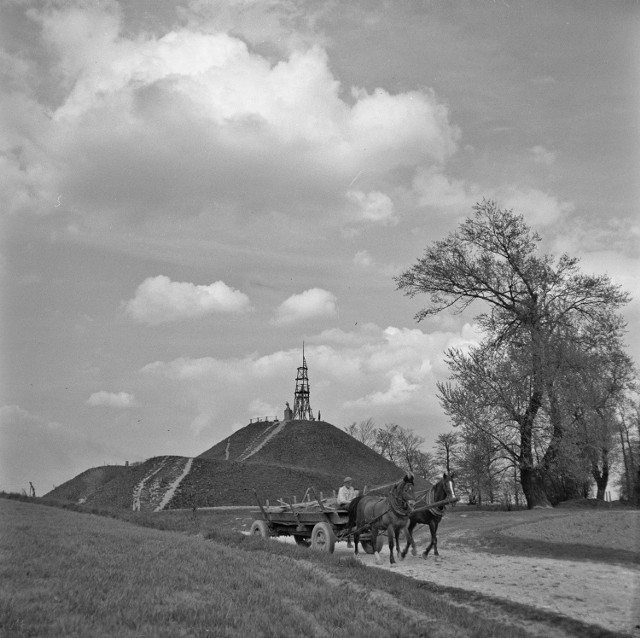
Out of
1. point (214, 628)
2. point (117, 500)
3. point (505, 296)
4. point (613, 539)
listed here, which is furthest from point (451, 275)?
point (117, 500)

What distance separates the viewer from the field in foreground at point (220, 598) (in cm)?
791

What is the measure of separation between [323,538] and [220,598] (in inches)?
329

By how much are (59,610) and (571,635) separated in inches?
284

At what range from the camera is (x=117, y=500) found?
5169cm

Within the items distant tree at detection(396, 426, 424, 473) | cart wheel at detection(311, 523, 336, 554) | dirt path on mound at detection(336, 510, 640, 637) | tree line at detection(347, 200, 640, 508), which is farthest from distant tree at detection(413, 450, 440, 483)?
cart wheel at detection(311, 523, 336, 554)

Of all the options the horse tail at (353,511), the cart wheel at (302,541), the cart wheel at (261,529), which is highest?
the horse tail at (353,511)

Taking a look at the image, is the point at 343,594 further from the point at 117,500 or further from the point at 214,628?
the point at 117,500

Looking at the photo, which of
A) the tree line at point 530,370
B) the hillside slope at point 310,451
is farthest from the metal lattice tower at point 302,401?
the tree line at point 530,370

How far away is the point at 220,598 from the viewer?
9469mm

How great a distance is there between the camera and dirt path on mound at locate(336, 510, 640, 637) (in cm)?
1093

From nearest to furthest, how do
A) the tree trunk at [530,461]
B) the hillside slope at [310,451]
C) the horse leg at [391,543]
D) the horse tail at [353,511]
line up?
the horse leg at [391,543], the horse tail at [353,511], the tree trunk at [530,461], the hillside slope at [310,451]

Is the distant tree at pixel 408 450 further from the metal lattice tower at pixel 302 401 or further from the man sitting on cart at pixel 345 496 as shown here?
the man sitting on cart at pixel 345 496

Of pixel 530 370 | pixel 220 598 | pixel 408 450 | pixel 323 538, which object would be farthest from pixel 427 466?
pixel 220 598

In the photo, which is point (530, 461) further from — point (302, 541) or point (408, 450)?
point (408, 450)
